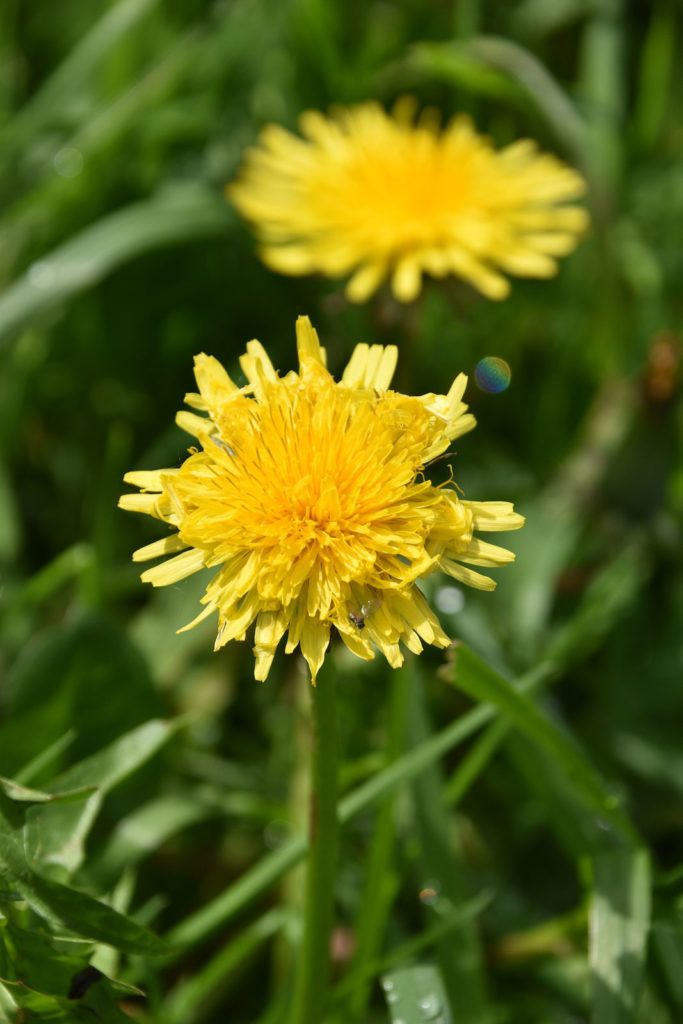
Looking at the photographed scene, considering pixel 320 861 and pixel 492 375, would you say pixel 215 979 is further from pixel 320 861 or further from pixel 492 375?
pixel 492 375

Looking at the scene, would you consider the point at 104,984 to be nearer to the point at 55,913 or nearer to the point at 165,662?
the point at 55,913

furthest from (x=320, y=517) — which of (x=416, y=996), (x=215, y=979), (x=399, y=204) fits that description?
(x=399, y=204)

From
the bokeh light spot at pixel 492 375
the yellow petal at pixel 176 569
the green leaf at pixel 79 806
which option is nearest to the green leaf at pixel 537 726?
the yellow petal at pixel 176 569

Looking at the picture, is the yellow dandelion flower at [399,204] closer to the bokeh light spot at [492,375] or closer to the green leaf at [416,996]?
the bokeh light spot at [492,375]

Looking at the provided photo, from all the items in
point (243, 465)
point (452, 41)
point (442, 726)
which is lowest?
point (442, 726)

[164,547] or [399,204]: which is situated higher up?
[399,204]

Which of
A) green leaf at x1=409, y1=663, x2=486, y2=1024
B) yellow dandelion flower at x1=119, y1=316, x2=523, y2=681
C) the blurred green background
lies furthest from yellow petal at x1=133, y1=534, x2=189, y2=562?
green leaf at x1=409, y1=663, x2=486, y2=1024

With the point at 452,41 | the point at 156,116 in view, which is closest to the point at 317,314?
the point at 156,116
